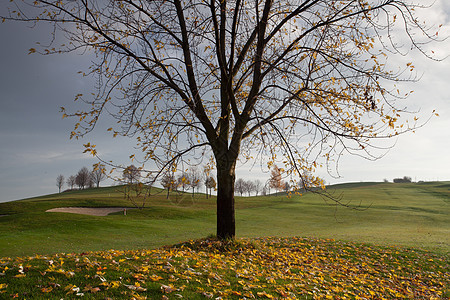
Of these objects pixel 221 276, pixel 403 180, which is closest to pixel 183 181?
pixel 221 276

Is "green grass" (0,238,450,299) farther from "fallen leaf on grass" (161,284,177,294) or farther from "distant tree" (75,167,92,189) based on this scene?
"distant tree" (75,167,92,189)

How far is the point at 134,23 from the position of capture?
1039 cm

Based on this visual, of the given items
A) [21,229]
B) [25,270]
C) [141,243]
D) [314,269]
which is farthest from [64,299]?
[21,229]

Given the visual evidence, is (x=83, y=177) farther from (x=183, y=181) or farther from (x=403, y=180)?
(x=403, y=180)

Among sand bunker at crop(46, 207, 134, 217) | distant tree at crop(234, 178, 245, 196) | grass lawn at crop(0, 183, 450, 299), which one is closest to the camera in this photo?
grass lawn at crop(0, 183, 450, 299)

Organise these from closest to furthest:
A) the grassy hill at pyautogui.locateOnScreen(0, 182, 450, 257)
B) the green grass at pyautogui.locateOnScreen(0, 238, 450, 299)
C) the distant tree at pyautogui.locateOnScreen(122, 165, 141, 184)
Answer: the green grass at pyautogui.locateOnScreen(0, 238, 450, 299) < the distant tree at pyautogui.locateOnScreen(122, 165, 141, 184) < the grassy hill at pyautogui.locateOnScreen(0, 182, 450, 257)

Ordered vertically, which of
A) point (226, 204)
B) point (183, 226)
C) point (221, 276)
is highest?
point (226, 204)

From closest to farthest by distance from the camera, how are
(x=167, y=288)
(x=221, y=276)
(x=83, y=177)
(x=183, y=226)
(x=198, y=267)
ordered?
(x=167, y=288) → (x=221, y=276) → (x=198, y=267) → (x=183, y=226) → (x=83, y=177)

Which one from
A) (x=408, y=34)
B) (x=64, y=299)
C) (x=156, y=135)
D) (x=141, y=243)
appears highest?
(x=408, y=34)

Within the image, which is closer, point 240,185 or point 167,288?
point 167,288

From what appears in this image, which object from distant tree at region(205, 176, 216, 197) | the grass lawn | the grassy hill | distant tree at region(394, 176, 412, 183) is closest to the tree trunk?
the grass lawn

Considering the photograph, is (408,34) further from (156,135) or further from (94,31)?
(94,31)

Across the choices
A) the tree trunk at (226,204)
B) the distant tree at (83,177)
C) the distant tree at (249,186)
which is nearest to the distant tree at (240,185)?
the distant tree at (249,186)

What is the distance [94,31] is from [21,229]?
16.9 metres
